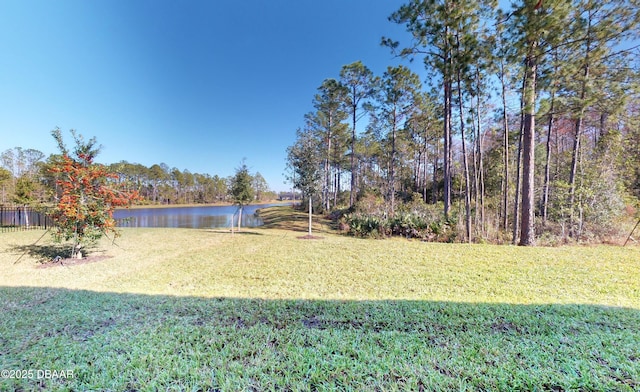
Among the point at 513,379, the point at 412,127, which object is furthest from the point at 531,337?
the point at 412,127

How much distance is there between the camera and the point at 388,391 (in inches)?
57.4

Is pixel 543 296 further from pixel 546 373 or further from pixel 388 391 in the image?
pixel 388 391

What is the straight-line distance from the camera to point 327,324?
8.12 ft

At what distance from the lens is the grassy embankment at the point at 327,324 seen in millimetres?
1623

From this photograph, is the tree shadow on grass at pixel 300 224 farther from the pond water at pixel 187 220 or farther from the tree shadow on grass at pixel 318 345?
the tree shadow on grass at pixel 318 345

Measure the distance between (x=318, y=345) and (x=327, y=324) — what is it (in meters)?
0.48

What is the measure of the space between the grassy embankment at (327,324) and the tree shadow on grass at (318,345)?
0.01 meters

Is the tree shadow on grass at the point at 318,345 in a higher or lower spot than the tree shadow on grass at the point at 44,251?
higher

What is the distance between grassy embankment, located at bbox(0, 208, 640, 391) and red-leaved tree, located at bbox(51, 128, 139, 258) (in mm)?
746

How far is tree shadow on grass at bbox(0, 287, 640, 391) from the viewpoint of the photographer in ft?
5.20

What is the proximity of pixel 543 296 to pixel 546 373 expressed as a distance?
227 centimetres

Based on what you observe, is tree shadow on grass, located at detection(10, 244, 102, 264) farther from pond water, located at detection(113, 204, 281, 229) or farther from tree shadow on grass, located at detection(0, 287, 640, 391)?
tree shadow on grass, located at detection(0, 287, 640, 391)

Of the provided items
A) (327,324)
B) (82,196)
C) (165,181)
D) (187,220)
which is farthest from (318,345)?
(165,181)

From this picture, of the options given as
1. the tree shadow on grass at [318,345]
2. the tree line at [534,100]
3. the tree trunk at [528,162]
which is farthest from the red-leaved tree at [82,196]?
the tree trunk at [528,162]
